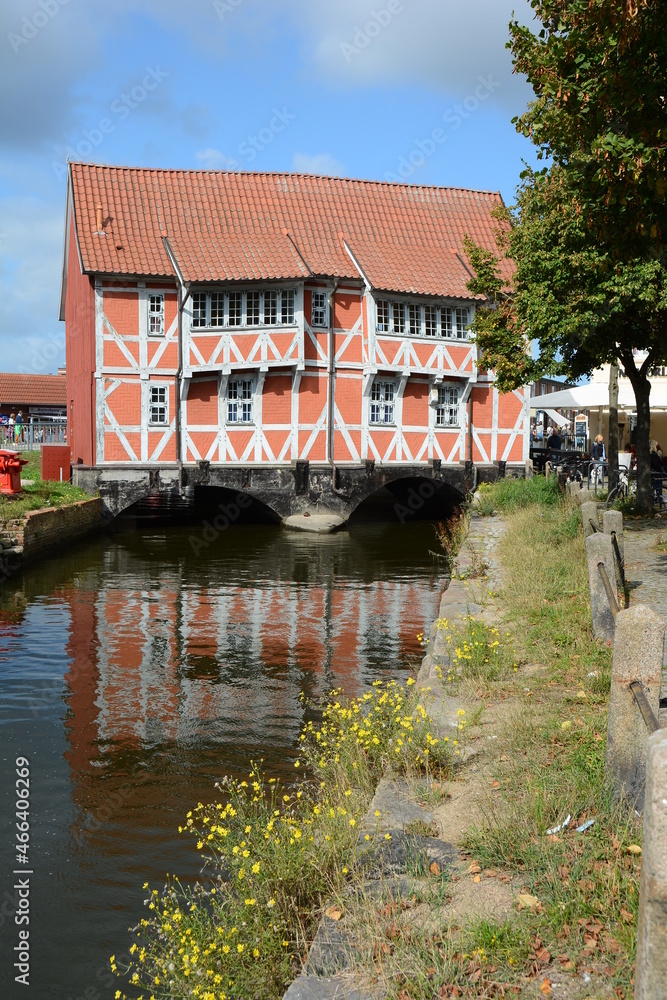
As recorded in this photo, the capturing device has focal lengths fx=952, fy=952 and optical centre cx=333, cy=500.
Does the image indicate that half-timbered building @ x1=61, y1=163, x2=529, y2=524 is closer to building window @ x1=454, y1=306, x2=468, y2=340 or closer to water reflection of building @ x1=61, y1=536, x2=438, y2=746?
building window @ x1=454, y1=306, x2=468, y2=340

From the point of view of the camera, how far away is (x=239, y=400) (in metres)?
27.7

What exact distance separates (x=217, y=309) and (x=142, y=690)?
1809 centimetres

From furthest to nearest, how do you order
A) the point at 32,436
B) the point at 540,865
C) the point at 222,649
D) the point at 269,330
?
the point at 32,436, the point at 269,330, the point at 222,649, the point at 540,865

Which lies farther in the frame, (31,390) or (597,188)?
(31,390)

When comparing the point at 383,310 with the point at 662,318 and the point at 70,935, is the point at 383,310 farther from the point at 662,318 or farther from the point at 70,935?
the point at 70,935

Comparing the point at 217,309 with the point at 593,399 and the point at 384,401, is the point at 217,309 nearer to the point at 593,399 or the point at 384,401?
the point at 384,401

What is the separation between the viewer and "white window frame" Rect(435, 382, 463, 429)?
96.8ft

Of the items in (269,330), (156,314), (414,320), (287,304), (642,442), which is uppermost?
(287,304)

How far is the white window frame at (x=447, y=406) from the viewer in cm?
2950

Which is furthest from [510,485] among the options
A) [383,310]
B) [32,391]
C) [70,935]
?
[32,391]

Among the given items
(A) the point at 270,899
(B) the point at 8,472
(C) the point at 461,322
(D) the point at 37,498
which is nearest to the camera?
(A) the point at 270,899

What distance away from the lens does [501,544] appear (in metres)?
14.3

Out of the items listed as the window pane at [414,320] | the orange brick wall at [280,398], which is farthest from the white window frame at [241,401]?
the window pane at [414,320]

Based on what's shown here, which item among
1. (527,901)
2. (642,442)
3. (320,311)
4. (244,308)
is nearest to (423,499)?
(320,311)
